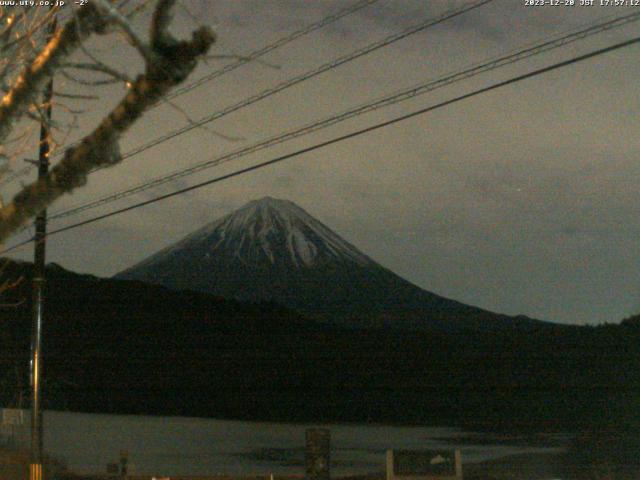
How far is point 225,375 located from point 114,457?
46.3 m

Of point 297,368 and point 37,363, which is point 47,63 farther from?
point 297,368

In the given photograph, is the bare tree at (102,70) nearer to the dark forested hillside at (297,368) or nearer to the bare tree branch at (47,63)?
the bare tree branch at (47,63)

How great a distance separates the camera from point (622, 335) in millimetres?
63938

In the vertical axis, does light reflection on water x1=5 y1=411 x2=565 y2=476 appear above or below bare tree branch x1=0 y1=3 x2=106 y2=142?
below

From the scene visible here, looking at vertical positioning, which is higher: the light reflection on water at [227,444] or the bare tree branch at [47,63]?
the bare tree branch at [47,63]

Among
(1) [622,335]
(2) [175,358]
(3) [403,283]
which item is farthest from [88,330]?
(3) [403,283]

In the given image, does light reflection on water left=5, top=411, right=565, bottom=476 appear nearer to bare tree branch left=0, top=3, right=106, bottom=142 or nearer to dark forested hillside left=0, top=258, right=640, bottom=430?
dark forested hillside left=0, top=258, right=640, bottom=430

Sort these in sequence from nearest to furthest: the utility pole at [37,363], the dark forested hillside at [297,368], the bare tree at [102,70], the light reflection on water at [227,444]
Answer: the bare tree at [102,70], the utility pole at [37,363], the light reflection on water at [227,444], the dark forested hillside at [297,368]

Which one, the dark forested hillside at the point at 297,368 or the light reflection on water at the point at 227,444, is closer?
the light reflection on water at the point at 227,444

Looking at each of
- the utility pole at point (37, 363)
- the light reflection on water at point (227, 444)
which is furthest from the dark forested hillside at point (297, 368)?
the utility pole at point (37, 363)

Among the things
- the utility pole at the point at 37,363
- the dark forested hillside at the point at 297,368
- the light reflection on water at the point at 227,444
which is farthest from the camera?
the dark forested hillside at the point at 297,368

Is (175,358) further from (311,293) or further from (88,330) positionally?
(311,293)

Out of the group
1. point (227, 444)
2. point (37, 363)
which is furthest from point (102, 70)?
point (227, 444)

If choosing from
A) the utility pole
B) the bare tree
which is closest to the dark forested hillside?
the utility pole
